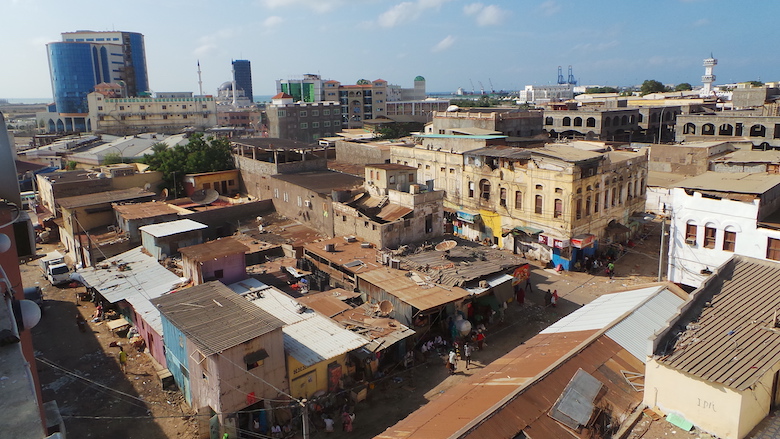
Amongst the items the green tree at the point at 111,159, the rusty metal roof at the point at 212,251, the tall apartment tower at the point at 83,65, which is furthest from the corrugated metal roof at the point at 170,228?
the tall apartment tower at the point at 83,65

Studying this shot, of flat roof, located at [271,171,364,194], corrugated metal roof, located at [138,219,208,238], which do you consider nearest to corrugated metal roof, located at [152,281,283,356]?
corrugated metal roof, located at [138,219,208,238]

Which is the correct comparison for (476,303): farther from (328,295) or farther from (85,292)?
(85,292)

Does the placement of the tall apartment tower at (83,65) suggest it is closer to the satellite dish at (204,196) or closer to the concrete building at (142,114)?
the concrete building at (142,114)

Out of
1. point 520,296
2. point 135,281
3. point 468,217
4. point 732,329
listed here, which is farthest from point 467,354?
point 468,217

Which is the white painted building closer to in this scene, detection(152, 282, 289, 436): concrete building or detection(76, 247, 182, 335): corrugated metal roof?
detection(152, 282, 289, 436): concrete building

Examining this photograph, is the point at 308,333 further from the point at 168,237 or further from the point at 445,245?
the point at 168,237

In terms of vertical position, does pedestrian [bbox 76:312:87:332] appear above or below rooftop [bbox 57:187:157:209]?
below
